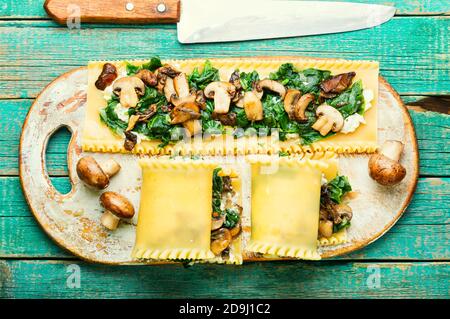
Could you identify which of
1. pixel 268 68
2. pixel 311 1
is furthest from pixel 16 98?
pixel 311 1

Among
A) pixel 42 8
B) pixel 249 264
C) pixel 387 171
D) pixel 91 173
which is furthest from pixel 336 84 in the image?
pixel 42 8

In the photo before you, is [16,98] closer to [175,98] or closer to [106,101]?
[106,101]

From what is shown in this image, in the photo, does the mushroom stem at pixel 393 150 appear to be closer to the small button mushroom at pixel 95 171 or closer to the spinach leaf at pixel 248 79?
the spinach leaf at pixel 248 79

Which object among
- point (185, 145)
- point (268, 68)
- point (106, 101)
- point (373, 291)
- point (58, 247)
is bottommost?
point (373, 291)

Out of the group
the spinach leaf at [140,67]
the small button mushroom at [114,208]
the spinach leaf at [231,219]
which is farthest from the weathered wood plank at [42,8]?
the spinach leaf at [231,219]

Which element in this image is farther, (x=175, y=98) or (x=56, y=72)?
(x=56, y=72)

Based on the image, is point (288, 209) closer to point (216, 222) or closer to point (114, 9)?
point (216, 222)
